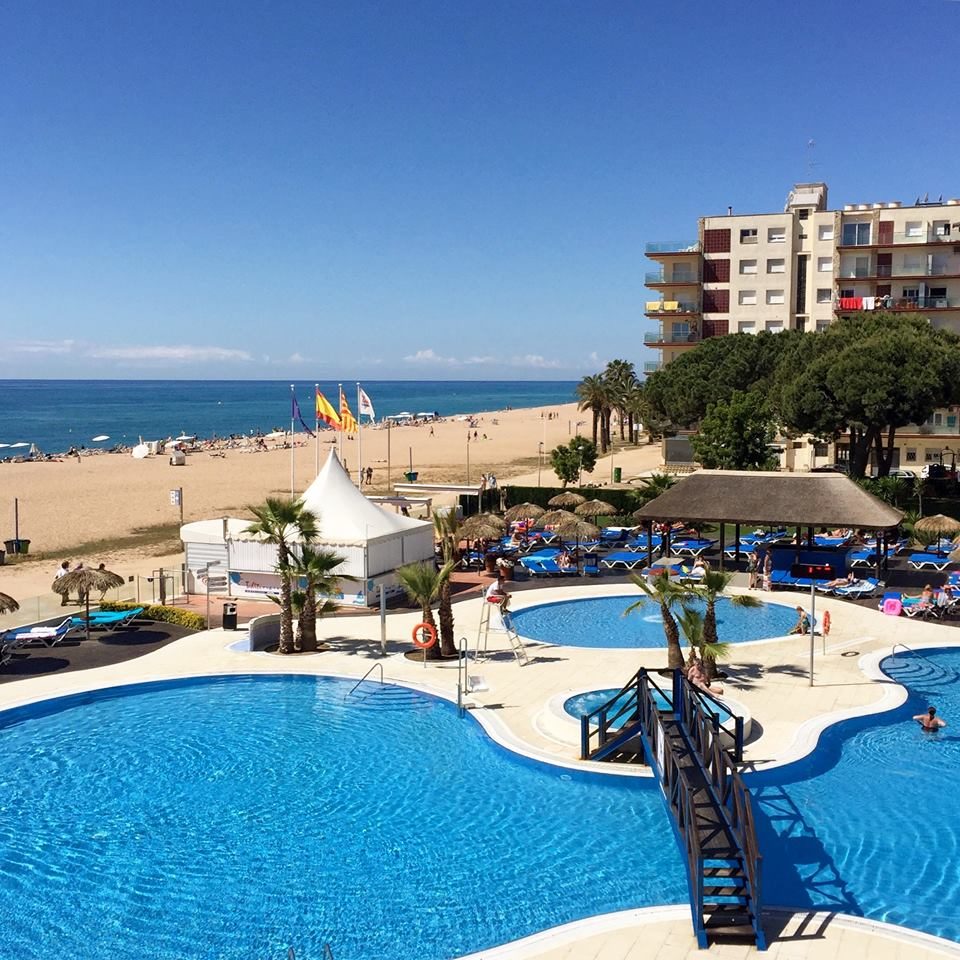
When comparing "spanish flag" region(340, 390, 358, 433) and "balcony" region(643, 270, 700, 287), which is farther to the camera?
"balcony" region(643, 270, 700, 287)

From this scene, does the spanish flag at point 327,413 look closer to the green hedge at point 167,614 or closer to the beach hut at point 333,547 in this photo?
the beach hut at point 333,547

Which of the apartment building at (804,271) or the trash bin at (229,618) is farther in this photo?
the apartment building at (804,271)

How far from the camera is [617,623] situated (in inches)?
1051

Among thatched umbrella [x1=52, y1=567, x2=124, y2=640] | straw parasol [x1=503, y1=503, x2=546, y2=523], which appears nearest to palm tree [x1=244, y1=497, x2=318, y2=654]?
thatched umbrella [x1=52, y1=567, x2=124, y2=640]

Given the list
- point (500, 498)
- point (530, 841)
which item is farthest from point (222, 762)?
point (500, 498)

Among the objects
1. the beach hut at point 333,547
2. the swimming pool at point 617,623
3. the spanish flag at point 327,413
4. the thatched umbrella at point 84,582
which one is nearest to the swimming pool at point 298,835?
the thatched umbrella at point 84,582

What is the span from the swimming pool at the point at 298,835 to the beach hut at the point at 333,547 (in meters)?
8.63

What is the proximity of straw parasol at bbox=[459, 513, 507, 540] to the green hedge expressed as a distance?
33.2 ft

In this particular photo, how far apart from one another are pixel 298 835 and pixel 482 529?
63.5 ft

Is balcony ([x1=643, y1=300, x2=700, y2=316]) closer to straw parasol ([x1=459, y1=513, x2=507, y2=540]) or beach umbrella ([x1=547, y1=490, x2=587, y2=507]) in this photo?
beach umbrella ([x1=547, y1=490, x2=587, y2=507])

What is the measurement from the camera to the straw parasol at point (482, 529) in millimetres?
32781

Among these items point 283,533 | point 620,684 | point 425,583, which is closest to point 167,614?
point 283,533

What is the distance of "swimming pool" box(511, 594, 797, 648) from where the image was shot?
2495cm

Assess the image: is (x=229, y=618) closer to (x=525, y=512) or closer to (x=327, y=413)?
(x=327, y=413)
